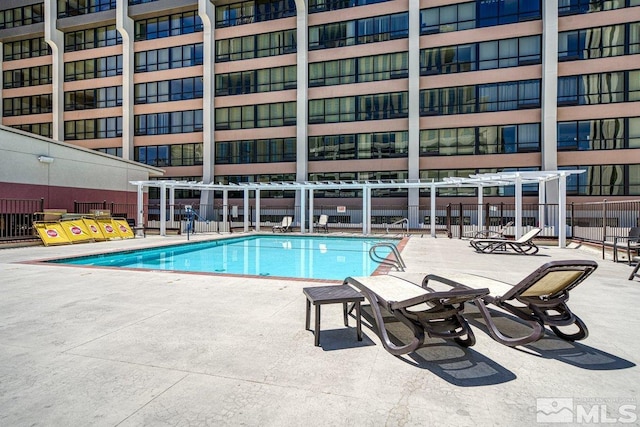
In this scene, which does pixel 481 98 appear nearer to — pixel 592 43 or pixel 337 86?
pixel 592 43

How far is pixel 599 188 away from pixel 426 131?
12655 millimetres

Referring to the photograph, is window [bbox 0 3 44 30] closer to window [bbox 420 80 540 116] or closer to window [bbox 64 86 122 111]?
window [bbox 64 86 122 111]

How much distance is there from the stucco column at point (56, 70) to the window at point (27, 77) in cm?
163

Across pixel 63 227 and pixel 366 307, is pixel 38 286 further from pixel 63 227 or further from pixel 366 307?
pixel 63 227

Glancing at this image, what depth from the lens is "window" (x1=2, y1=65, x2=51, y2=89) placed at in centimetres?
3762

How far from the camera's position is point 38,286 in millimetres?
6680

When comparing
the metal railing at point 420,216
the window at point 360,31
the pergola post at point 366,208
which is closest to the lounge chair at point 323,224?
the metal railing at point 420,216

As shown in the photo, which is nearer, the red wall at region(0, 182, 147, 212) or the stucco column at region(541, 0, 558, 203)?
the red wall at region(0, 182, 147, 212)

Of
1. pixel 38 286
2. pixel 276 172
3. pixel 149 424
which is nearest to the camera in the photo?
pixel 149 424

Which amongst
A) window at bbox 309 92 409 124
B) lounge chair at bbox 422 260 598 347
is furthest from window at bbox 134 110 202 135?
lounge chair at bbox 422 260 598 347

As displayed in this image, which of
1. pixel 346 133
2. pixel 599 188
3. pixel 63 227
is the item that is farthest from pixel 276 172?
pixel 599 188

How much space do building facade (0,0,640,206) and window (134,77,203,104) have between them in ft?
0.51

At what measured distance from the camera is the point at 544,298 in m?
3.95

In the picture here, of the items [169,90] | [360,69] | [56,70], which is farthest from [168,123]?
[360,69]
